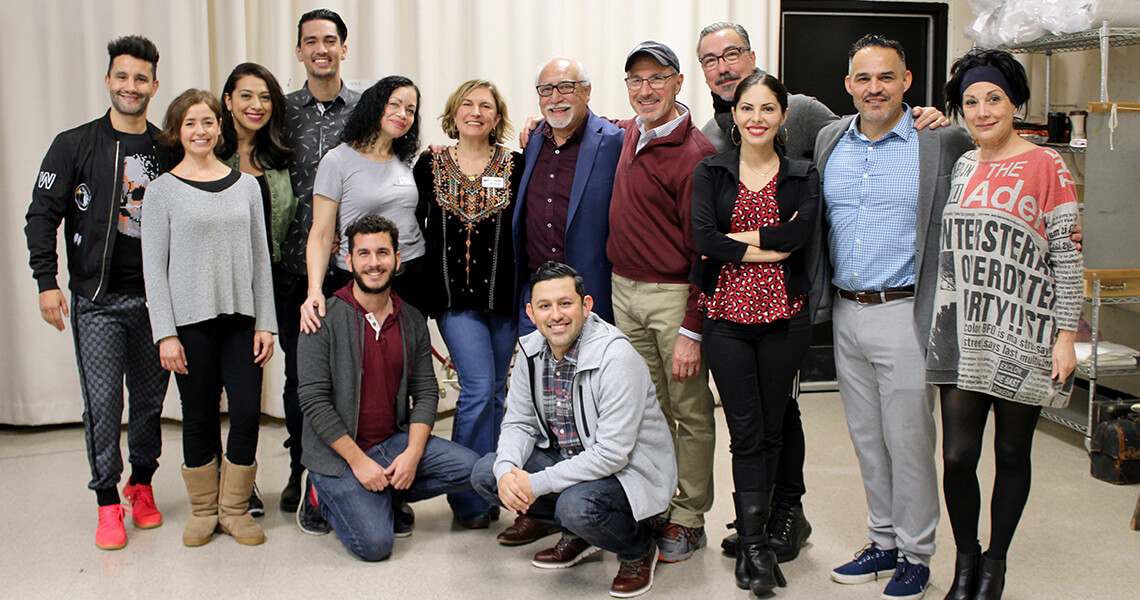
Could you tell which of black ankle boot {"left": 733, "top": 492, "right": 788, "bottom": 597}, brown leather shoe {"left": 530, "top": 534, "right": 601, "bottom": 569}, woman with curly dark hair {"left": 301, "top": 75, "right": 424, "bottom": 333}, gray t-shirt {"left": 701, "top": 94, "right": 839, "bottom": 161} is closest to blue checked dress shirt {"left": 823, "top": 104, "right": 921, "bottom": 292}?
gray t-shirt {"left": 701, "top": 94, "right": 839, "bottom": 161}

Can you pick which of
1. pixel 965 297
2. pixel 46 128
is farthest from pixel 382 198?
pixel 46 128

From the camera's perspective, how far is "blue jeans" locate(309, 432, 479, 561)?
303cm

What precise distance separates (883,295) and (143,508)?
99.8 inches

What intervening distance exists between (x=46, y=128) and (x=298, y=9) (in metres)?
1.27

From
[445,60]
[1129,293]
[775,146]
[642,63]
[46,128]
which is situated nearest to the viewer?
[775,146]

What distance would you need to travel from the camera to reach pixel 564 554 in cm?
301

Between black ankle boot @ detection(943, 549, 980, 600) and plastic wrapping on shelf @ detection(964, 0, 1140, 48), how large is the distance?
2.68m

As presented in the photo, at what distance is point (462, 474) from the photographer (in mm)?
3168

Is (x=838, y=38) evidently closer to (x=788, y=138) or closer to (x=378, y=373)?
(x=788, y=138)

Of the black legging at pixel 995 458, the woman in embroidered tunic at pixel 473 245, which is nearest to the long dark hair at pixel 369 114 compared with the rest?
the woman in embroidered tunic at pixel 473 245

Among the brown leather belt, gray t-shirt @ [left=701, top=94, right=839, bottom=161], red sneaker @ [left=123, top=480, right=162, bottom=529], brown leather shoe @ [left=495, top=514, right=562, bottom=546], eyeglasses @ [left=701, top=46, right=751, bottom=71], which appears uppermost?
eyeglasses @ [left=701, top=46, right=751, bottom=71]

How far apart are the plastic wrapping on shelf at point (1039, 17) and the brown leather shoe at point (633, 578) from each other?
306cm

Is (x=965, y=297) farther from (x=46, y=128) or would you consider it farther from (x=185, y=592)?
(x=46, y=128)

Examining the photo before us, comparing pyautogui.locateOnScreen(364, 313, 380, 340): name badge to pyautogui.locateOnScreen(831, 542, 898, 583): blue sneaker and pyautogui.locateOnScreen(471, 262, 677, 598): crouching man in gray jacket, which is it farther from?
pyautogui.locateOnScreen(831, 542, 898, 583): blue sneaker
